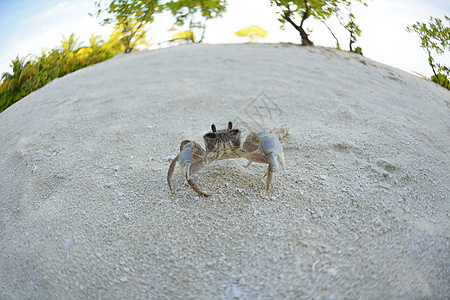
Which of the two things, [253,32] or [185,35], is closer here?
[253,32]

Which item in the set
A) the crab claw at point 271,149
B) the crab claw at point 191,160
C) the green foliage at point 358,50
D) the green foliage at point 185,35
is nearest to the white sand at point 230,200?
the crab claw at point 191,160

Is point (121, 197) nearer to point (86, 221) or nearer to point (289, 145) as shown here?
point (86, 221)

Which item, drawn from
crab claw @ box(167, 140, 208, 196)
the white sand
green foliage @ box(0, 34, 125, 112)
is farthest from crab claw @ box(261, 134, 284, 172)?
green foliage @ box(0, 34, 125, 112)

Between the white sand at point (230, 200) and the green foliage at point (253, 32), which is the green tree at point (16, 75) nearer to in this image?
the white sand at point (230, 200)

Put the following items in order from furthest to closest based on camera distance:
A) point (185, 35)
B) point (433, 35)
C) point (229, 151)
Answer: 1. point (185, 35)
2. point (433, 35)
3. point (229, 151)

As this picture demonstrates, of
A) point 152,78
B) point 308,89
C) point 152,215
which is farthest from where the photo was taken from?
point 152,78

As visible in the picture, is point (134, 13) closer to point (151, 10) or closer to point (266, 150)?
point (151, 10)

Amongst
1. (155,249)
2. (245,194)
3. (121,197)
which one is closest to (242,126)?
(245,194)

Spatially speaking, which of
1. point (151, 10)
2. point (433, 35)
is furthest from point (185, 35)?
point (433, 35)
